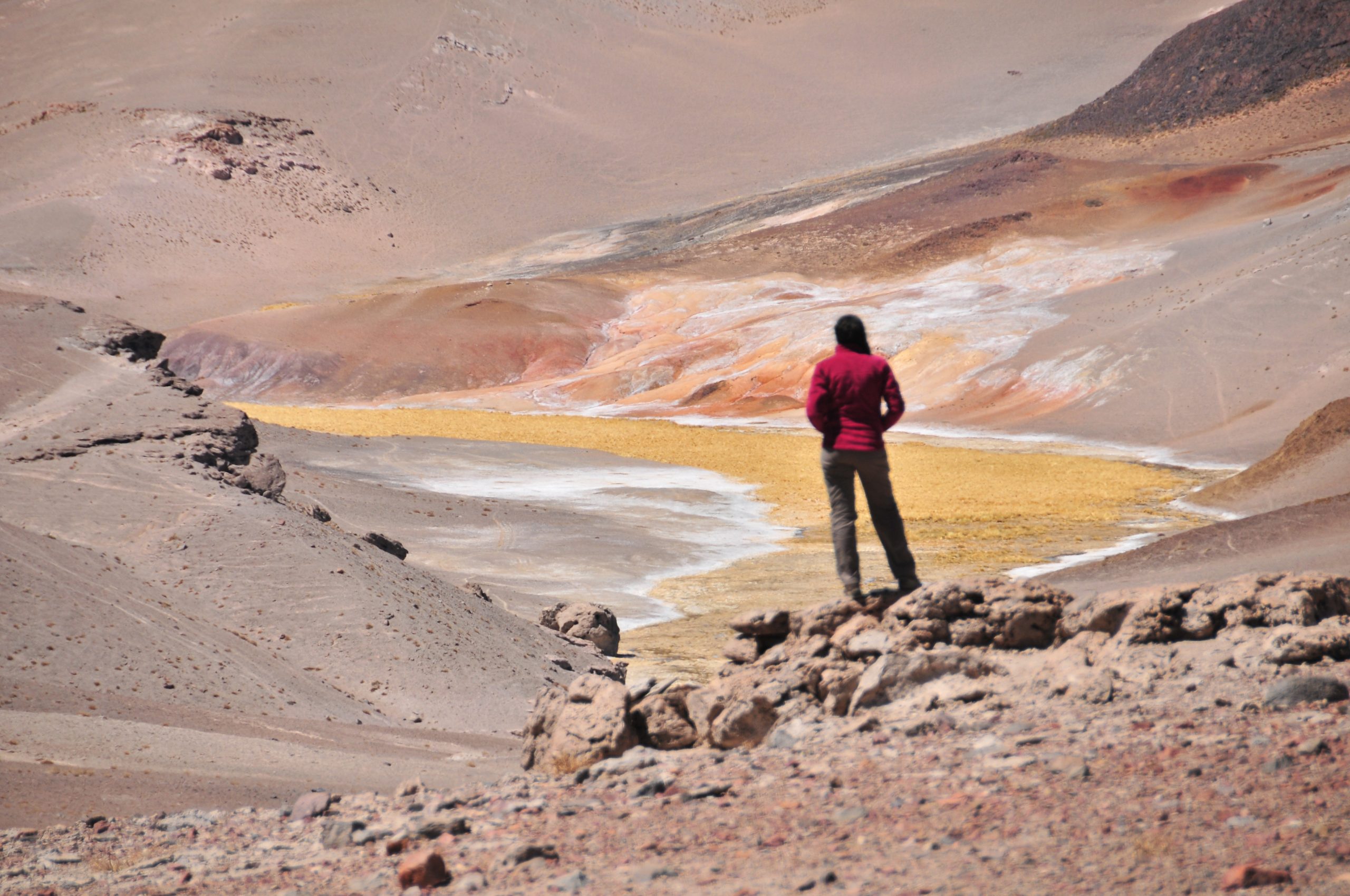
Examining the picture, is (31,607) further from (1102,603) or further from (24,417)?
(1102,603)

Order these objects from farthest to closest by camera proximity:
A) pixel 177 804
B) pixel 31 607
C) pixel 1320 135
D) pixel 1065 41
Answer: pixel 1065 41 → pixel 1320 135 → pixel 31 607 → pixel 177 804

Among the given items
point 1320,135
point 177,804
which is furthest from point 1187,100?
point 177,804

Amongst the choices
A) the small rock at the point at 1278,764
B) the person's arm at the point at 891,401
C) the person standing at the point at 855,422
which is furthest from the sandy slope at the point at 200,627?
the small rock at the point at 1278,764

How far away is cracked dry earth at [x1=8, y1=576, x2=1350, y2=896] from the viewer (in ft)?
13.8

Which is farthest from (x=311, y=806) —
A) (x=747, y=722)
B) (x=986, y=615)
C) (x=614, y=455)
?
(x=614, y=455)

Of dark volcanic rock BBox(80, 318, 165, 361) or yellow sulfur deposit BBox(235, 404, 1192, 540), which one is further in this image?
yellow sulfur deposit BBox(235, 404, 1192, 540)

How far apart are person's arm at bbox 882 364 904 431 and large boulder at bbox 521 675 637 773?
→ 2.08 meters

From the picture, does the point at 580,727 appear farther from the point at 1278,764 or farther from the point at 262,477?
the point at 262,477

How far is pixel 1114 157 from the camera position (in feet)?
260

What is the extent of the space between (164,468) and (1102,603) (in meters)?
10.8

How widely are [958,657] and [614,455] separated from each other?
2979cm

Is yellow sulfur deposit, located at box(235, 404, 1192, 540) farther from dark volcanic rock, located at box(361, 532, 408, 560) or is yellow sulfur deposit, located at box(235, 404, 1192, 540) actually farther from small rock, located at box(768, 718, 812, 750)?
small rock, located at box(768, 718, 812, 750)

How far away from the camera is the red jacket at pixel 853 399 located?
7.11 metres

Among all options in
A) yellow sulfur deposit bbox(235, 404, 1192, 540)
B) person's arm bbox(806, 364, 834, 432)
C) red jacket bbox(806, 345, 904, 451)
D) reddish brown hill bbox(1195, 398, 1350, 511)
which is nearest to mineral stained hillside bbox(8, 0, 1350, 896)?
reddish brown hill bbox(1195, 398, 1350, 511)
